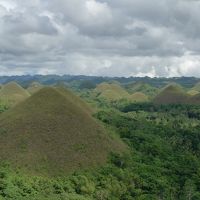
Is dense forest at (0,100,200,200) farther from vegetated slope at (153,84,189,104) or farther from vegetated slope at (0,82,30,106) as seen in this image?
vegetated slope at (0,82,30,106)

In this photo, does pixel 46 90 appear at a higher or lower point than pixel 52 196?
higher

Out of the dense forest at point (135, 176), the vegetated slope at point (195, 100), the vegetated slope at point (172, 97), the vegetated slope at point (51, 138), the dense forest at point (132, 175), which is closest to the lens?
the dense forest at point (132, 175)

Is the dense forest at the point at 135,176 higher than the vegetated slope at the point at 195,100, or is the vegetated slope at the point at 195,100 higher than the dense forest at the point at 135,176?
the vegetated slope at the point at 195,100

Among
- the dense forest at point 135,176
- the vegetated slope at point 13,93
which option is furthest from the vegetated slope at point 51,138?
the vegetated slope at point 13,93

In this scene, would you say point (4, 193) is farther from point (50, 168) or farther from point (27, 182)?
point (50, 168)

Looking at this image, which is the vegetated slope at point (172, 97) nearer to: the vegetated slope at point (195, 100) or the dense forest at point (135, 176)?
the vegetated slope at point (195, 100)

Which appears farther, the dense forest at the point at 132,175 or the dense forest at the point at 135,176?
the dense forest at the point at 135,176

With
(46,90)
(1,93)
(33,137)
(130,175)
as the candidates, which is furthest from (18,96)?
(130,175)

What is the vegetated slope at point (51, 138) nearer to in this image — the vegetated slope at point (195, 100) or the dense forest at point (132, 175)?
the dense forest at point (132, 175)

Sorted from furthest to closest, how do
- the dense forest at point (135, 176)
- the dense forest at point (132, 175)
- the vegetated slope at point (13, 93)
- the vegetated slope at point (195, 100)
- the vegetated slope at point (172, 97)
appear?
the vegetated slope at point (172, 97) → the vegetated slope at point (13, 93) → the vegetated slope at point (195, 100) → the dense forest at point (135, 176) → the dense forest at point (132, 175)
